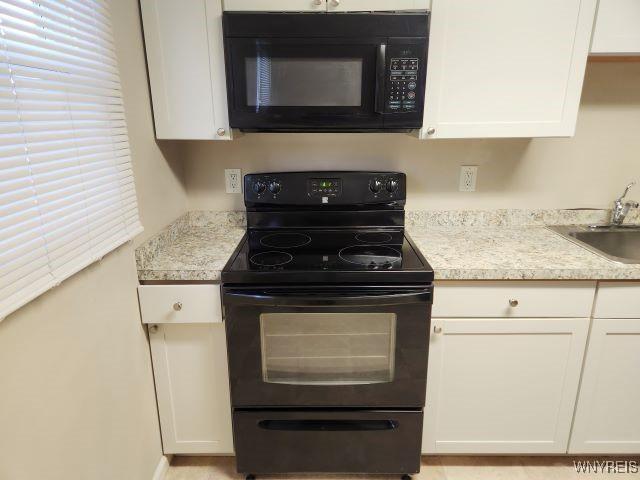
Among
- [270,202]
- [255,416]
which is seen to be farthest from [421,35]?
[255,416]

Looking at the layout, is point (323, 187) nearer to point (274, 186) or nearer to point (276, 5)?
point (274, 186)

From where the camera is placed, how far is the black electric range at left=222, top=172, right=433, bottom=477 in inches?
52.4

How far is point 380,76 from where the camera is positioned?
138cm

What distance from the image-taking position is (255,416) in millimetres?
1462

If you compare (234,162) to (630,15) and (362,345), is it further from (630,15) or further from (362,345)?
(630,15)

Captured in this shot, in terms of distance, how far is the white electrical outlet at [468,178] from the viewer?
6.07ft

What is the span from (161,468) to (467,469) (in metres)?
1.30

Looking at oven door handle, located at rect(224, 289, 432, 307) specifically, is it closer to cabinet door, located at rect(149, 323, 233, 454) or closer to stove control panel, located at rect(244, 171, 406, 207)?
cabinet door, located at rect(149, 323, 233, 454)

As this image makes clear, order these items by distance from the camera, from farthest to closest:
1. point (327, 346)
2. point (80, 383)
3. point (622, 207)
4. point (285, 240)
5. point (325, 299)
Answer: point (622, 207) < point (285, 240) < point (327, 346) < point (325, 299) < point (80, 383)

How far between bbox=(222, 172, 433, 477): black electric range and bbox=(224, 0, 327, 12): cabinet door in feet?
2.85

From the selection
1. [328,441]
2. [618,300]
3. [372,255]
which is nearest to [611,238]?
[618,300]

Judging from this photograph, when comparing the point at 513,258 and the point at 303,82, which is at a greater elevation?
the point at 303,82

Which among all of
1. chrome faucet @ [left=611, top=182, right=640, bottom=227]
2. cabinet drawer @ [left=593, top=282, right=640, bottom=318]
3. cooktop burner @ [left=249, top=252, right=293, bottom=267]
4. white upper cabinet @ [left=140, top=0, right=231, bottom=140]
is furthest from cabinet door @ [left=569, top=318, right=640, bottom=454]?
white upper cabinet @ [left=140, top=0, right=231, bottom=140]

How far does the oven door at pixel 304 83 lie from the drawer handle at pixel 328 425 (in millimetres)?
1121
